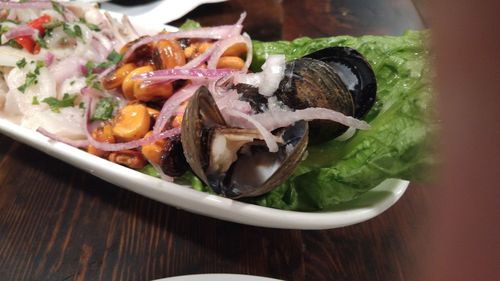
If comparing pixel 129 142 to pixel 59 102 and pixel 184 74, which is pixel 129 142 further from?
pixel 59 102

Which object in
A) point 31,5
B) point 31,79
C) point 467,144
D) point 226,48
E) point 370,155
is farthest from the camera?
point 31,5

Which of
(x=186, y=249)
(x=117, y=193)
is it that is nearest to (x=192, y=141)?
(x=186, y=249)

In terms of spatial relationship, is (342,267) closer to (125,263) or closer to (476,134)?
(125,263)

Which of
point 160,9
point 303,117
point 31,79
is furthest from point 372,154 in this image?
point 160,9

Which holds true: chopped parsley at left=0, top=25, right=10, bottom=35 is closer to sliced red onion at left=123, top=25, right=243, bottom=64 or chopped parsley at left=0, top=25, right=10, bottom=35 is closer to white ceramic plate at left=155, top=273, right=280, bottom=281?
sliced red onion at left=123, top=25, right=243, bottom=64

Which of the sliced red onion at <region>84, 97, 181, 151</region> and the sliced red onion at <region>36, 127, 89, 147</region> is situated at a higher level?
the sliced red onion at <region>84, 97, 181, 151</region>

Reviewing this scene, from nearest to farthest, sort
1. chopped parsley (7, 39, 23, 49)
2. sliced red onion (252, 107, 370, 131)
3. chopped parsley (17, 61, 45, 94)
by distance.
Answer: sliced red onion (252, 107, 370, 131), chopped parsley (17, 61, 45, 94), chopped parsley (7, 39, 23, 49)

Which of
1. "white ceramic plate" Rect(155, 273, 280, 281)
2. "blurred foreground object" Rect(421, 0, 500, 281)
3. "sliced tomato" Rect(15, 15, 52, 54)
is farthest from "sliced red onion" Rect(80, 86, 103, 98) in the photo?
"blurred foreground object" Rect(421, 0, 500, 281)

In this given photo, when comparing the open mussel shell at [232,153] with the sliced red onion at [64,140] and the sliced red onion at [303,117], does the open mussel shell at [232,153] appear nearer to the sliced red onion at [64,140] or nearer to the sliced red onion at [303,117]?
the sliced red onion at [303,117]
